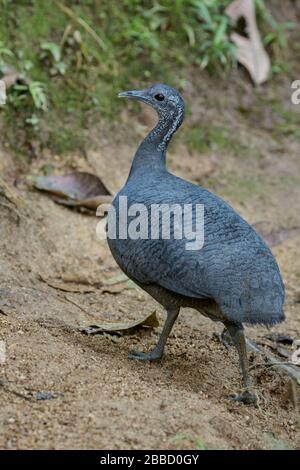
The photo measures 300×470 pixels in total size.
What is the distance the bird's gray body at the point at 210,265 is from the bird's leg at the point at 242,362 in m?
0.13

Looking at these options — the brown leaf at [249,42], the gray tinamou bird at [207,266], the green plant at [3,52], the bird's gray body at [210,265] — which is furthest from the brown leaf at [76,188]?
the brown leaf at [249,42]

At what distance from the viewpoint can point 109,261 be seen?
24.4ft

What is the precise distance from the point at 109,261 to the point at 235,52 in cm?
356

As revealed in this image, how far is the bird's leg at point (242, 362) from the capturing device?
512 centimetres

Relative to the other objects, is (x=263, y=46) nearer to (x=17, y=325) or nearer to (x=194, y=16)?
(x=194, y=16)

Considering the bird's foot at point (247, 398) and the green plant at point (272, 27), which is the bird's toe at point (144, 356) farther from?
the green plant at point (272, 27)

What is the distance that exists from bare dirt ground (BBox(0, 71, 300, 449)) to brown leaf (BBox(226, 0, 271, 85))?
277mm

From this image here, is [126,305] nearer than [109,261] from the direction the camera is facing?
Yes

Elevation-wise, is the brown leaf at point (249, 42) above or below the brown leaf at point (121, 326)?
above

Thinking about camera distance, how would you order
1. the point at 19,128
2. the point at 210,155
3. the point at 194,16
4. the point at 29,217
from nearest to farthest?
the point at 29,217, the point at 19,128, the point at 210,155, the point at 194,16

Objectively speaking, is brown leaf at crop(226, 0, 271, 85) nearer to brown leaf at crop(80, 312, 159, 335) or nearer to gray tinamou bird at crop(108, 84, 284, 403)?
gray tinamou bird at crop(108, 84, 284, 403)

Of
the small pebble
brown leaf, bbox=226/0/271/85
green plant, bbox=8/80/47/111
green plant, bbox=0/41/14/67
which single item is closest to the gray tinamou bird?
the small pebble
